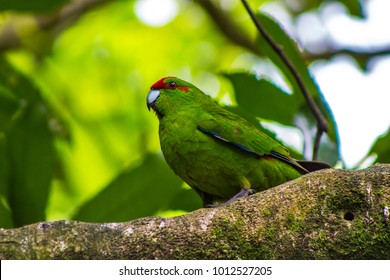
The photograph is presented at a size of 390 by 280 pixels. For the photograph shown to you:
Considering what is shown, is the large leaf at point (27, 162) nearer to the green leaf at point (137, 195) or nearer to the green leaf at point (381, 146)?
the green leaf at point (137, 195)

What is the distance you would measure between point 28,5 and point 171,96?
4.10ft

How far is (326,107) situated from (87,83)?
508 cm

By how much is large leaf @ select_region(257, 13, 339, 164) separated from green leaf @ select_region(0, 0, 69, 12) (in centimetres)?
156

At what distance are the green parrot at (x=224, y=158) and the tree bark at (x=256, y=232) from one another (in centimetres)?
121

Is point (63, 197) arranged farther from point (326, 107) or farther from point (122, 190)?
point (326, 107)

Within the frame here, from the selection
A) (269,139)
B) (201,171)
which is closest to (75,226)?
(201,171)

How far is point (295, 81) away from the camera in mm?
4531

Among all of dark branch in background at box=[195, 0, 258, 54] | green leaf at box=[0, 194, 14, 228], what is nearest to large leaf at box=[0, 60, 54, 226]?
green leaf at box=[0, 194, 14, 228]

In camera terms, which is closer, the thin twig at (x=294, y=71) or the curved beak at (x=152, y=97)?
the thin twig at (x=294, y=71)

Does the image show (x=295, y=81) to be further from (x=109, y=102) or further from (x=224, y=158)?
(x=109, y=102)

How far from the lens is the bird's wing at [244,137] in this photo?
4.16 metres

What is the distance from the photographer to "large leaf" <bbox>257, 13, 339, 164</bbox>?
4.55 meters

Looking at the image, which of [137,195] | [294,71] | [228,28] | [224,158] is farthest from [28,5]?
[228,28]

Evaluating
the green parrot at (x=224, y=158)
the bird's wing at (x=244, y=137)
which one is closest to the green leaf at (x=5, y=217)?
the green parrot at (x=224, y=158)
